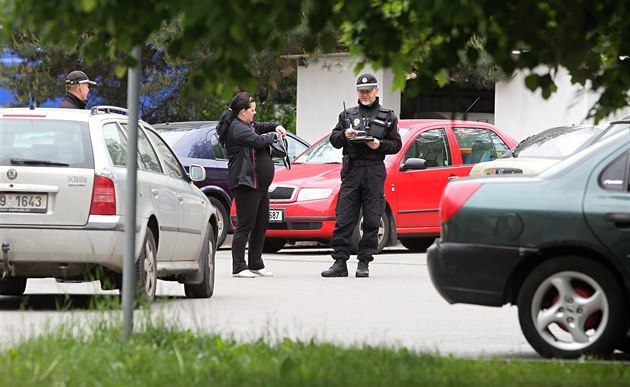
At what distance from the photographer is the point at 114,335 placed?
8523mm

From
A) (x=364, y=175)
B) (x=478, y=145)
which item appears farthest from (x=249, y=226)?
(x=478, y=145)

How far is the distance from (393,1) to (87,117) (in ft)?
17.4

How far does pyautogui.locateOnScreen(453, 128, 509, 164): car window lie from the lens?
67.2 ft

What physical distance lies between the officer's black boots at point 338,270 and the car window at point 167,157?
9.45 feet

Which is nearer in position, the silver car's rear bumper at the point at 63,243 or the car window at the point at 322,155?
the silver car's rear bumper at the point at 63,243

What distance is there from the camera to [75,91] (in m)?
15.4

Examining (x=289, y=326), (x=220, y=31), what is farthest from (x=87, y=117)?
(x=220, y=31)

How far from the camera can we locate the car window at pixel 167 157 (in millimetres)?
13086

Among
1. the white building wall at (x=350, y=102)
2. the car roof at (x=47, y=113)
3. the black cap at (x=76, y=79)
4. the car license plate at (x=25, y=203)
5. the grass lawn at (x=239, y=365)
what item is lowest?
the grass lawn at (x=239, y=365)

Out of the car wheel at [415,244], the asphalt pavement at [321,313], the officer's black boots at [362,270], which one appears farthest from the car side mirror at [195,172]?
the car wheel at [415,244]

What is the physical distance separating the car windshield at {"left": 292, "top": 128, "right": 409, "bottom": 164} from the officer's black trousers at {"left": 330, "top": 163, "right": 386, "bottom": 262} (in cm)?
399

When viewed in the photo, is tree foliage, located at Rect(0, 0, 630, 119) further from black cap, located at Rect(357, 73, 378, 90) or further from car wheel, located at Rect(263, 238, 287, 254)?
car wheel, located at Rect(263, 238, 287, 254)

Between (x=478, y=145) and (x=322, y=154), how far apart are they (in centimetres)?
212

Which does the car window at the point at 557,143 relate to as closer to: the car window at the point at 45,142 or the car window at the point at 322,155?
the car window at the point at 322,155
